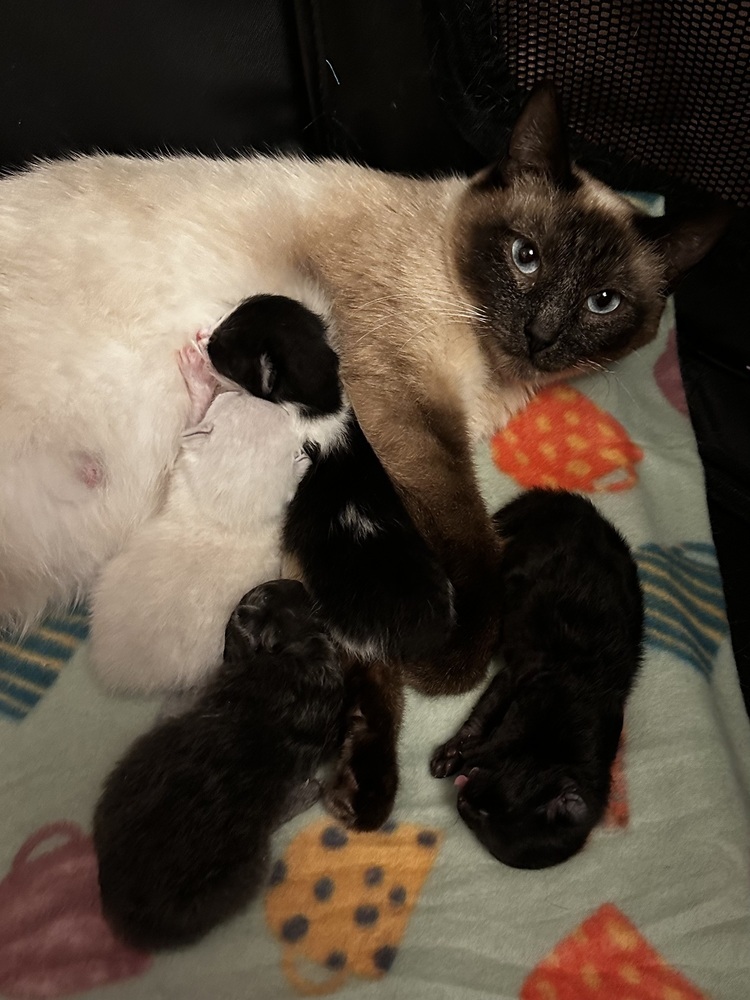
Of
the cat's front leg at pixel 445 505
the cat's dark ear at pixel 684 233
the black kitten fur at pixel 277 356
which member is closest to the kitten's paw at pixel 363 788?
the cat's front leg at pixel 445 505

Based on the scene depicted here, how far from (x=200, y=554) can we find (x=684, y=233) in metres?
1.02

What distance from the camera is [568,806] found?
107 centimetres

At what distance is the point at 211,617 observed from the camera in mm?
1181

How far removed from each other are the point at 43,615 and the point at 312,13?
120cm

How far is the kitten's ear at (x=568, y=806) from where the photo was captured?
1063 mm

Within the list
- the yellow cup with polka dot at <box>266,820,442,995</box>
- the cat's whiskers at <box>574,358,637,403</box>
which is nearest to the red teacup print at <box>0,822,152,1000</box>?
the yellow cup with polka dot at <box>266,820,442,995</box>

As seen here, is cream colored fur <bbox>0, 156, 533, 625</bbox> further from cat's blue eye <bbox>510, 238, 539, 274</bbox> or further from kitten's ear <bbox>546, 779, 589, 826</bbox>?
kitten's ear <bbox>546, 779, 589, 826</bbox>

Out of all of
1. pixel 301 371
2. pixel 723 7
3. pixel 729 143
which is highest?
pixel 723 7

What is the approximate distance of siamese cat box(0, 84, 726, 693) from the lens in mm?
1210

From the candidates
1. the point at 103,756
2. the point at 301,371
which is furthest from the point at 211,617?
the point at 301,371

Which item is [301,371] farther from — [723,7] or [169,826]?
[723,7]

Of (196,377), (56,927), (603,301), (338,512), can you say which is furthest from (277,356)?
(56,927)

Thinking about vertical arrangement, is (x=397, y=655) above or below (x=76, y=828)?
above

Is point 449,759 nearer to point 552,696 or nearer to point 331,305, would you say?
point 552,696
